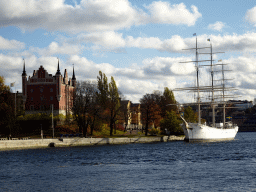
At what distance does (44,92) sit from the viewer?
10938cm

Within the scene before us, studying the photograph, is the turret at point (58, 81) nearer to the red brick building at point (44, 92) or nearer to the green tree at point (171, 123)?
the red brick building at point (44, 92)

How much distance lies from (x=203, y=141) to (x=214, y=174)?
68936mm

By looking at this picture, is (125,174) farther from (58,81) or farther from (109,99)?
(58,81)

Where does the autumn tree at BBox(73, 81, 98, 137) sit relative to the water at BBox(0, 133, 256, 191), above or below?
above

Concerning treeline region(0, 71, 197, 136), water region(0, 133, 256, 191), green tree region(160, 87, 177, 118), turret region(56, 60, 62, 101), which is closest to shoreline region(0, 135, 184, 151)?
treeline region(0, 71, 197, 136)

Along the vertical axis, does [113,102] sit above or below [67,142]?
above

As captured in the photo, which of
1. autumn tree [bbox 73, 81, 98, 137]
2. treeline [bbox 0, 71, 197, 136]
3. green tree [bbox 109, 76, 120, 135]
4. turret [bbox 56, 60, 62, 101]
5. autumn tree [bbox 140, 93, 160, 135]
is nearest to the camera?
treeline [bbox 0, 71, 197, 136]

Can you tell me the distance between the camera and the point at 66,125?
96.8 metres

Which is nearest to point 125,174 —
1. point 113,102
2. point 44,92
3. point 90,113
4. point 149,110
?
point 90,113

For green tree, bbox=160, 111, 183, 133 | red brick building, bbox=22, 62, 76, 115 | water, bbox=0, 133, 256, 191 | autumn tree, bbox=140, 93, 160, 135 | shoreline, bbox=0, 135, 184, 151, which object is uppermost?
red brick building, bbox=22, 62, 76, 115

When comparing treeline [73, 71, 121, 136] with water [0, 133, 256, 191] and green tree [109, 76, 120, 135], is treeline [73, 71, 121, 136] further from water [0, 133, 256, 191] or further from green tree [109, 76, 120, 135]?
water [0, 133, 256, 191]

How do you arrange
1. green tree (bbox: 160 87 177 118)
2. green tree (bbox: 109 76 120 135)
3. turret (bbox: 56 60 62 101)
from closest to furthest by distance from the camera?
green tree (bbox: 109 76 120 135), turret (bbox: 56 60 62 101), green tree (bbox: 160 87 177 118)

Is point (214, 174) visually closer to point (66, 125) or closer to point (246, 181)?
point (246, 181)

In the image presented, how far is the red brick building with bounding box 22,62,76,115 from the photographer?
108125 mm
